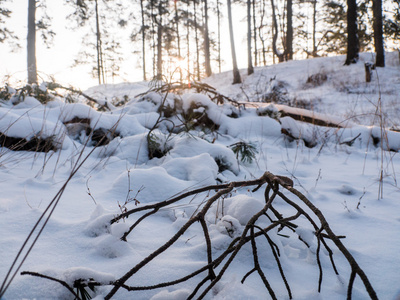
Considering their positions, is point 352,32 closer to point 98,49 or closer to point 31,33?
point 31,33

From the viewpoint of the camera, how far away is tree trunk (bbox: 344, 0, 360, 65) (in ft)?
34.4

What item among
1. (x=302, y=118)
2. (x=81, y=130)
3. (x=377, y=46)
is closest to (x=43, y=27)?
(x=81, y=130)

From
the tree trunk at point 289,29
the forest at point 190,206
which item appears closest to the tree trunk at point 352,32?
the tree trunk at point 289,29

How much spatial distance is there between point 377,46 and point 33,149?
1308 cm

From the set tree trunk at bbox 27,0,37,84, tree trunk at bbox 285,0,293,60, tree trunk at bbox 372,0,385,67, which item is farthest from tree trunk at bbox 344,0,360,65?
tree trunk at bbox 27,0,37,84

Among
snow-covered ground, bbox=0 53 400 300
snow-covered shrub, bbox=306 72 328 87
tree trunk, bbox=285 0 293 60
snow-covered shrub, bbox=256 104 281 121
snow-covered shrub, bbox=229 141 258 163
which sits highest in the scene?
tree trunk, bbox=285 0 293 60

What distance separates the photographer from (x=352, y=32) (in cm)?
1071

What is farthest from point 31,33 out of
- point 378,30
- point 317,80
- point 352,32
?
point 378,30

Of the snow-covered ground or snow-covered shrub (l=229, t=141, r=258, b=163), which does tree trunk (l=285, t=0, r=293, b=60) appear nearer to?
the snow-covered ground

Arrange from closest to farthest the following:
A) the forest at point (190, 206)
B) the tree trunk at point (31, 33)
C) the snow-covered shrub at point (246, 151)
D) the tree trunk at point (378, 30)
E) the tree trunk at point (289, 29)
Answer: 1. the forest at point (190, 206)
2. the snow-covered shrub at point (246, 151)
3. the tree trunk at point (31, 33)
4. the tree trunk at point (378, 30)
5. the tree trunk at point (289, 29)

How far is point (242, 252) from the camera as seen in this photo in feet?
2.84

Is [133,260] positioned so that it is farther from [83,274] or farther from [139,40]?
[139,40]

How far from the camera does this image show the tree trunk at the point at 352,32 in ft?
34.4

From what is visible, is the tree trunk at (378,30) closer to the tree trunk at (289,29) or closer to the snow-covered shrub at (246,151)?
the tree trunk at (289,29)
